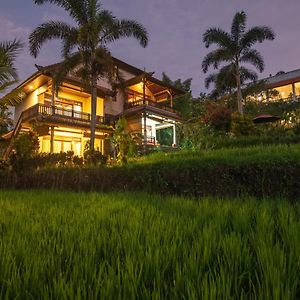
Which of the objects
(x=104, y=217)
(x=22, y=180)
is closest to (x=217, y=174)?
(x=104, y=217)

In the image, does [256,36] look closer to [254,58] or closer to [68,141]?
[254,58]

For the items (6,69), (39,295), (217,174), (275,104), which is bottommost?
(39,295)

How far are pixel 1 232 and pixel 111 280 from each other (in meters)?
1.59

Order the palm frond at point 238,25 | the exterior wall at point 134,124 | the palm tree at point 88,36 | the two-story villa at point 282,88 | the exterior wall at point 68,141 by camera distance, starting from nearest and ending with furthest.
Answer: the palm tree at point 88,36, the exterior wall at point 68,141, the palm frond at point 238,25, the exterior wall at point 134,124, the two-story villa at point 282,88

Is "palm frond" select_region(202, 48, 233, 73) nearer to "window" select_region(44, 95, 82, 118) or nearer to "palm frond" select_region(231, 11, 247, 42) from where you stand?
"palm frond" select_region(231, 11, 247, 42)

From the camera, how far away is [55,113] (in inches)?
842

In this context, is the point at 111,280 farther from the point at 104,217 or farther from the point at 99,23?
the point at 99,23

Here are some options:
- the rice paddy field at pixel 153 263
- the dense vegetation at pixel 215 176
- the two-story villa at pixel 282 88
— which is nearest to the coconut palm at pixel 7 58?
the dense vegetation at pixel 215 176

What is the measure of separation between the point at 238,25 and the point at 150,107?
1016 cm

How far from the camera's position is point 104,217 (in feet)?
9.30

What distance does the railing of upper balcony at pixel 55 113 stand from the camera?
20094 millimetres

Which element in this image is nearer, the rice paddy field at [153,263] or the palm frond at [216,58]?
the rice paddy field at [153,263]

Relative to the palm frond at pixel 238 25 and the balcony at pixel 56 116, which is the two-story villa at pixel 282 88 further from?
the balcony at pixel 56 116

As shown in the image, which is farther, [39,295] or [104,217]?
[104,217]
